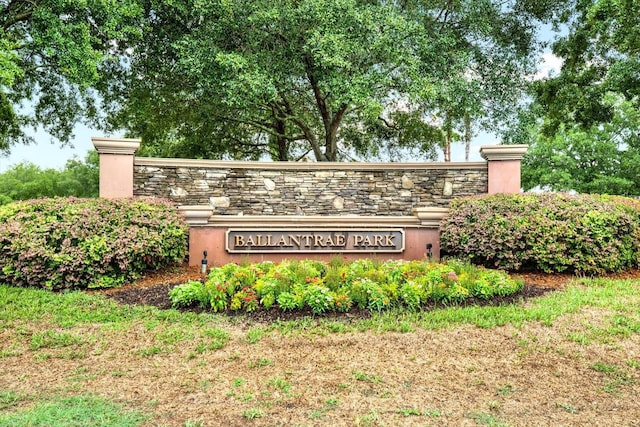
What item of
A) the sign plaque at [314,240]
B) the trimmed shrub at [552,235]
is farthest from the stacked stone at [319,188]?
the trimmed shrub at [552,235]

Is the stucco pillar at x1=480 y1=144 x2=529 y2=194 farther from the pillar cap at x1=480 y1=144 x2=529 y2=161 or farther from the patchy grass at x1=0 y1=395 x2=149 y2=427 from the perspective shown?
the patchy grass at x1=0 y1=395 x2=149 y2=427

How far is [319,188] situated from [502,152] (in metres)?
4.17

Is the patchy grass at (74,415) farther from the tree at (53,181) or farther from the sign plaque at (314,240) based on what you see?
the tree at (53,181)

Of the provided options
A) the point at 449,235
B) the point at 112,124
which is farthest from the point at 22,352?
the point at 112,124

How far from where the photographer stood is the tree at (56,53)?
38.1 ft

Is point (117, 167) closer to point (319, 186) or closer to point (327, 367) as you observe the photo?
point (319, 186)

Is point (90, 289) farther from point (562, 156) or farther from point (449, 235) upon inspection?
point (562, 156)

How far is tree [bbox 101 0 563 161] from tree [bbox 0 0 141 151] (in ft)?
4.27

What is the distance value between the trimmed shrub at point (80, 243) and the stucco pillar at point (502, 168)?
23.0 ft

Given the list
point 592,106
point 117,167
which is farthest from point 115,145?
point 592,106

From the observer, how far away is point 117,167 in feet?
33.3

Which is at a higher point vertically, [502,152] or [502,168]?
[502,152]

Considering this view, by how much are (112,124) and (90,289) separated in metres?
12.4

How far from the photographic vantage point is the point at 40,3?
12.1m
